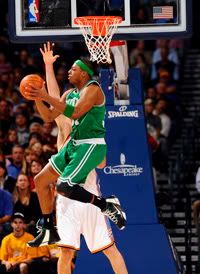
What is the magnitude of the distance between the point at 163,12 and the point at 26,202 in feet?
12.4

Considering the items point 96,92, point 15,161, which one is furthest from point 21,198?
point 96,92

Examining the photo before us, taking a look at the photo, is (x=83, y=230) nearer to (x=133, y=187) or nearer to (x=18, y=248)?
(x=133, y=187)

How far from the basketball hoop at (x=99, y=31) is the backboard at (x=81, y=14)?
13 cm

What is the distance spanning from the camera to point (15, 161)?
53.7ft

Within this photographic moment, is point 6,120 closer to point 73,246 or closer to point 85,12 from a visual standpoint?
point 85,12

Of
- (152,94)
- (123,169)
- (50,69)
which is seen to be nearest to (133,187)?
(123,169)

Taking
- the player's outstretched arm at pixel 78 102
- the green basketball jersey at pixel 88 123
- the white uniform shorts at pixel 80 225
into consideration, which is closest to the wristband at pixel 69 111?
the player's outstretched arm at pixel 78 102

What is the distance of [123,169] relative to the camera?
41.6ft

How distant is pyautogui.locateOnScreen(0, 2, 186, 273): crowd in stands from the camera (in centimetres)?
1405

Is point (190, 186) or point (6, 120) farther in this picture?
point (6, 120)

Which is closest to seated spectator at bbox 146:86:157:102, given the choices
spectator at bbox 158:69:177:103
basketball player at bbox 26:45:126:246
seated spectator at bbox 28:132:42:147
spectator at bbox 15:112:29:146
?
spectator at bbox 158:69:177:103

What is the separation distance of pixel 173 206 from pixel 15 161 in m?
2.42

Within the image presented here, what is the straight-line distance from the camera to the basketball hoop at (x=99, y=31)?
1159 centimetres

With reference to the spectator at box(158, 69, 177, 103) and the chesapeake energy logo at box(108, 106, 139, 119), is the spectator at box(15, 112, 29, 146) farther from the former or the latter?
the chesapeake energy logo at box(108, 106, 139, 119)
